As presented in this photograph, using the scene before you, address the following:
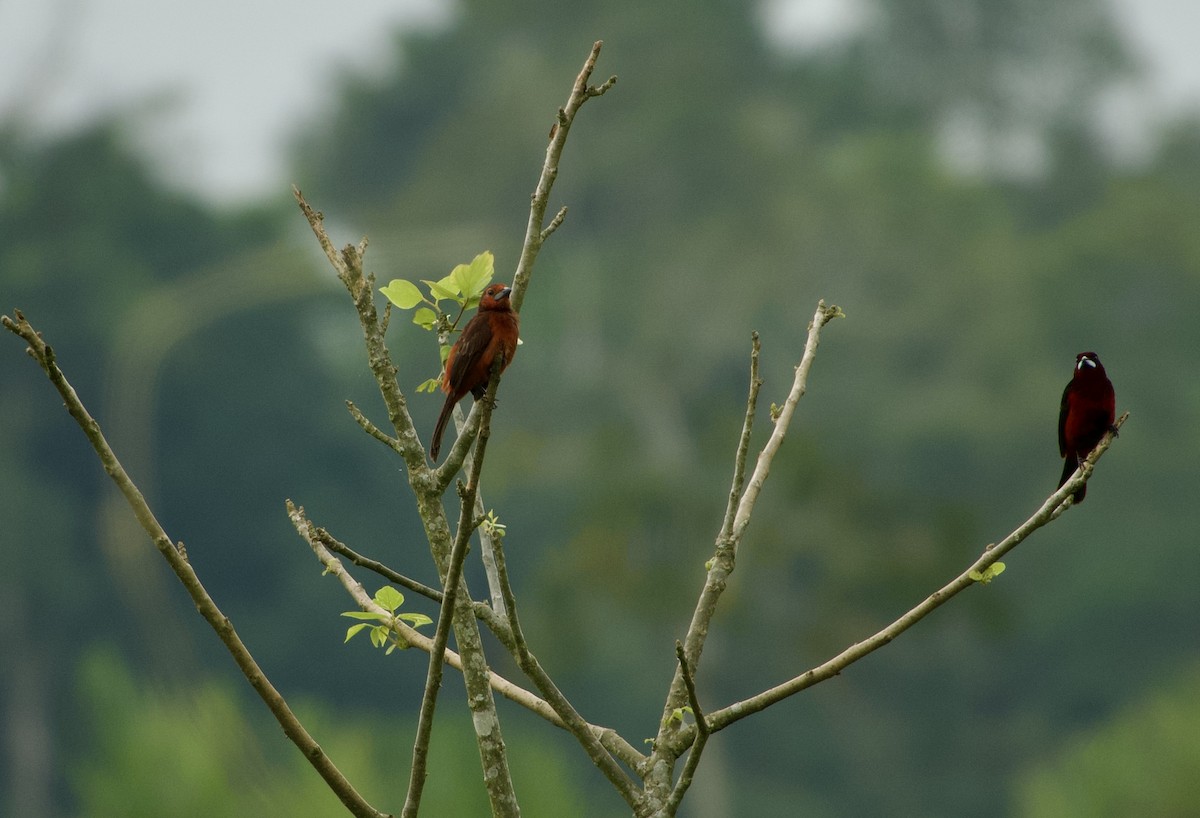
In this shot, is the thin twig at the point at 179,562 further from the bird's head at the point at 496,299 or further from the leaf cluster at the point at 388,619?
the bird's head at the point at 496,299

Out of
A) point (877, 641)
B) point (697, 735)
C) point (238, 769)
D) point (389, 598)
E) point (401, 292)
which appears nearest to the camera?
point (697, 735)

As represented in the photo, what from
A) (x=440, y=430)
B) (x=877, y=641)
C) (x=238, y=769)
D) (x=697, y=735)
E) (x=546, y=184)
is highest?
(x=238, y=769)

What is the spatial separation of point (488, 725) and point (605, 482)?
28566 millimetres

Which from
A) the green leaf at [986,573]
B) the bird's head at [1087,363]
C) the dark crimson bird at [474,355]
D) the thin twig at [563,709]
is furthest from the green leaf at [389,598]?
the bird's head at [1087,363]

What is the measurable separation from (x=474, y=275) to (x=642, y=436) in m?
34.6

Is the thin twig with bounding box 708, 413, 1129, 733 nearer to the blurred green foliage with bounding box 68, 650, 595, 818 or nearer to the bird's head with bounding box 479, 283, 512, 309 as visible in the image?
the bird's head with bounding box 479, 283, 512, 309

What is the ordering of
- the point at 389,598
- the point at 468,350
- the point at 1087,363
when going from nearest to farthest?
1. the point at 389,598
2. the point at 468,350
3. the point at 1087,363

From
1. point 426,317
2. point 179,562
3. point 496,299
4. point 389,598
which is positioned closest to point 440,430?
point 496,299

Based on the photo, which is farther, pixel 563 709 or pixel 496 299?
pixel 496 299

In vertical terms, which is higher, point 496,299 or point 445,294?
point 496,299

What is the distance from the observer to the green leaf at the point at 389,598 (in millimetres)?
2896

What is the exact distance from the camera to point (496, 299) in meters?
4.27

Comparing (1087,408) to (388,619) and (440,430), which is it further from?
(388,619)

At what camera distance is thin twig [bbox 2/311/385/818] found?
237cm
